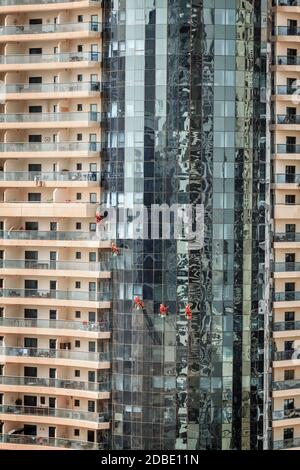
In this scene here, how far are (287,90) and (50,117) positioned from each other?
8.12 metres

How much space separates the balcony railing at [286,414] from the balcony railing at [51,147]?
10.8 m

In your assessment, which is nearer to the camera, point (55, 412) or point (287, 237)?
point (55, 412)

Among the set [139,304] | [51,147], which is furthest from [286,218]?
[51,147]

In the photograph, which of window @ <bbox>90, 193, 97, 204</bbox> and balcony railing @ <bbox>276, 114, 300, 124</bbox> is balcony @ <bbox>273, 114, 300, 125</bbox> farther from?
window @ <bbox>90, 193, 97, 204</bbox>

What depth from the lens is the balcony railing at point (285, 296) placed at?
26844 millimetres

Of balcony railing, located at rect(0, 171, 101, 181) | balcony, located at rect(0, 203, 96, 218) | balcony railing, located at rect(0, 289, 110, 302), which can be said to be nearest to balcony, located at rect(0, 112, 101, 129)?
balcony railing, located at rect(0, 171, 101, 181)

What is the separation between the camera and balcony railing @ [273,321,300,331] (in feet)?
88.0

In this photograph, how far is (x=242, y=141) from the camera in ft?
85.9

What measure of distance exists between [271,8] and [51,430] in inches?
639

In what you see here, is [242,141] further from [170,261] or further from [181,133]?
[170,261]

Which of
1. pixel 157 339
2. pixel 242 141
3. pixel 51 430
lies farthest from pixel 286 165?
pixel 51 430

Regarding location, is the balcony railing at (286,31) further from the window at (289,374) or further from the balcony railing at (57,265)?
the window at (289,374)

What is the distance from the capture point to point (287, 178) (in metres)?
27.1

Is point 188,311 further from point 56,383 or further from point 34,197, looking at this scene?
point 34,197
